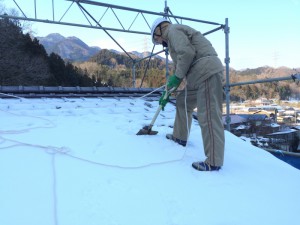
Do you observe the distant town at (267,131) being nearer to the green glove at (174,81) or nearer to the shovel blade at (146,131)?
the shovel blade at (146,131)

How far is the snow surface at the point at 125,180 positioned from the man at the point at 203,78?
0.73 feet

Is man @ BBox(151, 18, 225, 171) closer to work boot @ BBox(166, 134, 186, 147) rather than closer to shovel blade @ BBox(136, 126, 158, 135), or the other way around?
work boot @ BBox(166, 134, 186, 147)

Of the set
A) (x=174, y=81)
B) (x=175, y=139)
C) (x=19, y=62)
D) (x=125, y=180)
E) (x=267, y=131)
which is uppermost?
(x=19, y=62)

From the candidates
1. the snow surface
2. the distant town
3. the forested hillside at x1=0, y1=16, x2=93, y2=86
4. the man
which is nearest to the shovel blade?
the snow surface

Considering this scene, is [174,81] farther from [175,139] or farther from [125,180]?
[125,180]

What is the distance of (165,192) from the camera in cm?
202

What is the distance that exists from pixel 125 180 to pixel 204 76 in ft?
3.46

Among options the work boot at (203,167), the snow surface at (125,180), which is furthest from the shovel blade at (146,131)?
the work boot at (203,167)

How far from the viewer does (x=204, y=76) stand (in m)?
2.43

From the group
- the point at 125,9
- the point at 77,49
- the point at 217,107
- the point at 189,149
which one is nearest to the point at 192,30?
the point at 217,107

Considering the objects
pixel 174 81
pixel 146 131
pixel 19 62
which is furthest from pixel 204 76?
pixel 19 62

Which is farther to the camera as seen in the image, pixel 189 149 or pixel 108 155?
pixel 189 149

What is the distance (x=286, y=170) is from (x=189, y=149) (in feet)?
3.04

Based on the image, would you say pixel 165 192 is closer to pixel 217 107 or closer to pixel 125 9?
pixel 217 107
